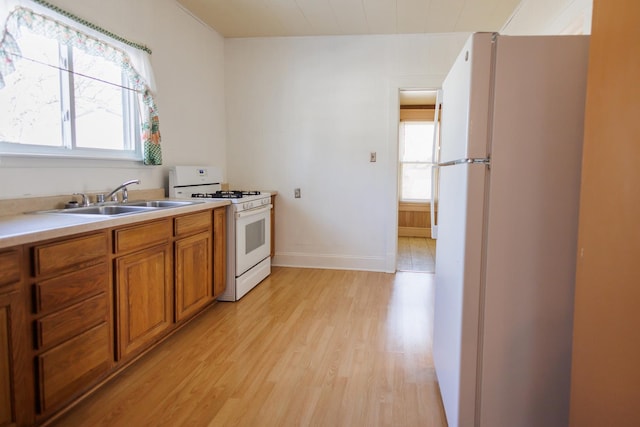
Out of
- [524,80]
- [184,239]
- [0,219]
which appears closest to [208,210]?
[184,239]

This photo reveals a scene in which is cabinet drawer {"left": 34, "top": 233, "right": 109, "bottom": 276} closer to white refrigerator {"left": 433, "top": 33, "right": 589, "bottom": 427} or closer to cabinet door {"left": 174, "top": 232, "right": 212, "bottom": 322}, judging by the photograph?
cabinet door {"left": 174, "top": 232, "right": 212, "bottom": 322}

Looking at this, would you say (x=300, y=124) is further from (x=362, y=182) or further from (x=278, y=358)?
(x=278, y=358)

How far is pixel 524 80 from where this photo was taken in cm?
147

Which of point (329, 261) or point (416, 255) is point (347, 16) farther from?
point (416, 255)

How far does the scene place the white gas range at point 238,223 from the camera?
343cm

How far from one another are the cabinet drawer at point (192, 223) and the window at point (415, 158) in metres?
4.72

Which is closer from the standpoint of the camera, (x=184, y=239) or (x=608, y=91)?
(x=608, y=91)

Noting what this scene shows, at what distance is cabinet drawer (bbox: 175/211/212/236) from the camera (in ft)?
8.79

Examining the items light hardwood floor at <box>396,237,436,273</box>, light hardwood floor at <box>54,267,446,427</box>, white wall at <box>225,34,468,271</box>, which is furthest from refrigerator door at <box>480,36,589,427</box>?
light hardwood floor at <box>396,237,436,273</box>

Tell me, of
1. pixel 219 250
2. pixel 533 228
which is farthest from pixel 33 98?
pixel 533 228

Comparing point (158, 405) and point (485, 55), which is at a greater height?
point (485, 55)

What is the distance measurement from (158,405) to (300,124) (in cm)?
325

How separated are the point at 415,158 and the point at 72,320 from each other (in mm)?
6146

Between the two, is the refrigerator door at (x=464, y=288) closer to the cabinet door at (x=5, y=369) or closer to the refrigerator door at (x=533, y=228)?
the refrigerator door at (x=533, y=228)
